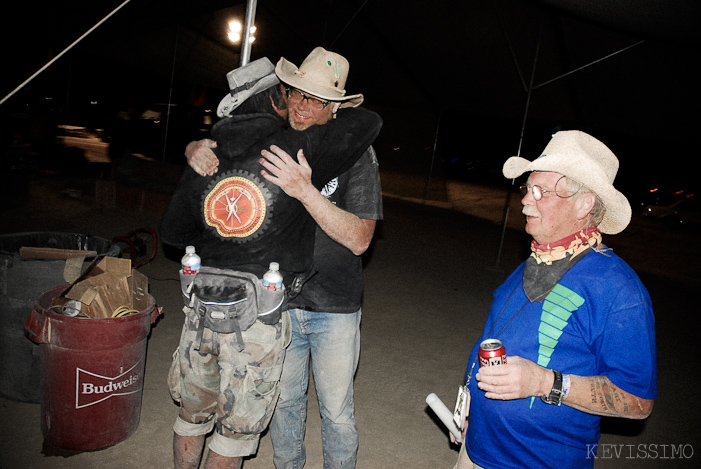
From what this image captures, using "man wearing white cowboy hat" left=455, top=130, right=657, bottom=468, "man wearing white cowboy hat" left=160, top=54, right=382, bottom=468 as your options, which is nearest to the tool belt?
"man wearing white cowboy hat" left=160, top=54, right=382, bottom=468

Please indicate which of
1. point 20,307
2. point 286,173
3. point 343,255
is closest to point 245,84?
point 286,173

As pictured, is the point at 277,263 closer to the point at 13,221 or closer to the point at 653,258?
the point at 13,221

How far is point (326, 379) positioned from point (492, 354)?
1.06 m

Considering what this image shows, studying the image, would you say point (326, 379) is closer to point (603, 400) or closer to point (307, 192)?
point (307, 192)

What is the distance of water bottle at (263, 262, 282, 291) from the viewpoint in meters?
1.99

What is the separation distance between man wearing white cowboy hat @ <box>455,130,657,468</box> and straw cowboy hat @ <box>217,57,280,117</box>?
4.19ft

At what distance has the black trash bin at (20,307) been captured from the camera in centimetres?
320

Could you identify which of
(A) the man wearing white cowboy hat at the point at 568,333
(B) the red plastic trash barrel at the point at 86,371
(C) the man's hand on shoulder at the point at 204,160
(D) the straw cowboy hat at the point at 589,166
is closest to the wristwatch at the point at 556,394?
(A) the man wearing white cowboy hat at the point at 568,333

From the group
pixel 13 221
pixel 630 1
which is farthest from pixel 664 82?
pixel 13 221

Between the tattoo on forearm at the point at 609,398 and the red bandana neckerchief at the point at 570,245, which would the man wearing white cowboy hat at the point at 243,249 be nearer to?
the red bandana neckerchief at the point at 570,245

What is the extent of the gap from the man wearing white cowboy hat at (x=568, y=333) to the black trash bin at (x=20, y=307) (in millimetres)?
2821

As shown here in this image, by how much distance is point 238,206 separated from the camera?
2.02 metres

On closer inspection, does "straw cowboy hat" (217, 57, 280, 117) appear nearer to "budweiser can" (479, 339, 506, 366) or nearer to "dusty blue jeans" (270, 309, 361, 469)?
"dusty blue jeans" (270, 309, 361, 469)

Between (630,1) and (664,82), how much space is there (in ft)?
9.49
